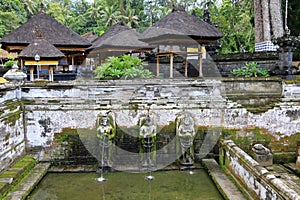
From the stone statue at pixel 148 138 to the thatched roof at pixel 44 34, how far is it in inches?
346

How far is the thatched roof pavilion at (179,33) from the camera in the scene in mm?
9680

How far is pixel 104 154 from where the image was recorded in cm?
766

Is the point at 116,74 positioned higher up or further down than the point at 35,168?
higher up

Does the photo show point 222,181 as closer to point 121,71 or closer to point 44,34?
point 121,71

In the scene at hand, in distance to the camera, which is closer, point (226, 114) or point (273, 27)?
point (226, 114)

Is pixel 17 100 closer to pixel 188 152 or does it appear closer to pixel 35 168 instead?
pixel 35 168

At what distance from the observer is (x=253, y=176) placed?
5.32m

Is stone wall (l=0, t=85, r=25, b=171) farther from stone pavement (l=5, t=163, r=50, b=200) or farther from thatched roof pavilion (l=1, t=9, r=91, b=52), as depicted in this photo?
thatched roof pavilion (l=1, t=9, r=91, b=52)

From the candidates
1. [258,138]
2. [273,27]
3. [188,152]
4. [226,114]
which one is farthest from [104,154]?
[273,27]

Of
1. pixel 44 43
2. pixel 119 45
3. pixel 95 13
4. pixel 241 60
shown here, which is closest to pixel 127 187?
pixel 44 43

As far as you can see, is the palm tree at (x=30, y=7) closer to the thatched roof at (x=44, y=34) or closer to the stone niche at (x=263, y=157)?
the thatched roof at (x=44, y=34)

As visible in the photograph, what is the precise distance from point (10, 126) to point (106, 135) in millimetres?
2242

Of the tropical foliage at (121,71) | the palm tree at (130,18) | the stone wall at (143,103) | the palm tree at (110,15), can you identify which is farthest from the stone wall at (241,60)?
the palm tree at (110,15)

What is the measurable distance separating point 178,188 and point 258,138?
3.05 meters
